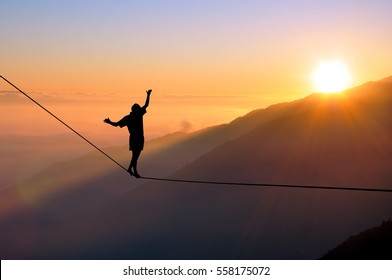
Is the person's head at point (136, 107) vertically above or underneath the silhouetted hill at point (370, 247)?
underneath

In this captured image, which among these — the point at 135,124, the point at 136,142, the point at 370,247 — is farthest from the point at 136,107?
the point at 370,247

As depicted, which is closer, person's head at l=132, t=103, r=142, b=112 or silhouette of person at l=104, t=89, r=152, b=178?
person's head at l=132, t=103, r=142, b=112

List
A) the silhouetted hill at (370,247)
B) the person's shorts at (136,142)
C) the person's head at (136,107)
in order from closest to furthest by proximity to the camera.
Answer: the person's head at (136,107)
the person's shorts at (136,142)
the silhouetted hill at (370,247)

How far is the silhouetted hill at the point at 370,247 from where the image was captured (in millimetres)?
38562

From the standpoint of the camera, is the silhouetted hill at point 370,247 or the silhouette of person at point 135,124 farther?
the silhouetted hill at point 370,247

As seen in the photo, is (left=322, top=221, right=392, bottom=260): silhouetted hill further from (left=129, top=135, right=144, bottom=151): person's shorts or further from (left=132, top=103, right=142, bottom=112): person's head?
(left=132, top=103, right=142, bottom=112): person's head

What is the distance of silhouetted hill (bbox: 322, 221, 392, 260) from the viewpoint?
127 ft

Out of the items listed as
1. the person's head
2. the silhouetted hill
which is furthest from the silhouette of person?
the silhouetted hill

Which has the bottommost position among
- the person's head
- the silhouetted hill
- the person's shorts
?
the person's shorts

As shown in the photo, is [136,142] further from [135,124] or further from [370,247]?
[370,247]

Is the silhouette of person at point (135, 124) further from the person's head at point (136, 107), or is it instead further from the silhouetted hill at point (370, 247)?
the silhouetted hill at point (370, 247)

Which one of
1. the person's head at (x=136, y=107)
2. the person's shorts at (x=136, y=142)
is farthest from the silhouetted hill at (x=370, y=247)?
the person's head at (x=136, y=107)
